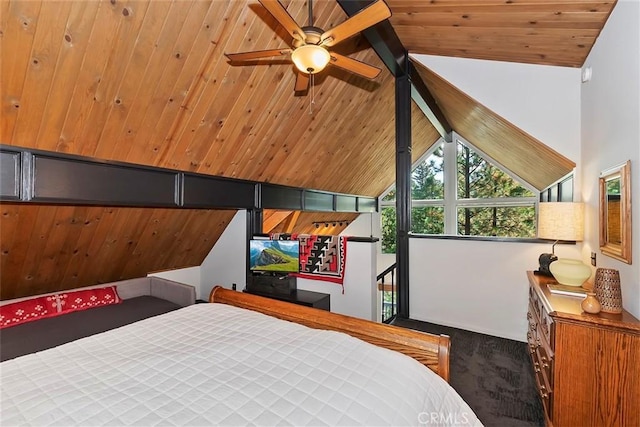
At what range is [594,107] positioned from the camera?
239 cm

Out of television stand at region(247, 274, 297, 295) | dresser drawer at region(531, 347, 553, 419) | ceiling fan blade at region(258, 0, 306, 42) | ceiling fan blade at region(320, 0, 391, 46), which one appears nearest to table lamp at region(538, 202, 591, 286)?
dresser drawer at region(531, 347, 553, 419)

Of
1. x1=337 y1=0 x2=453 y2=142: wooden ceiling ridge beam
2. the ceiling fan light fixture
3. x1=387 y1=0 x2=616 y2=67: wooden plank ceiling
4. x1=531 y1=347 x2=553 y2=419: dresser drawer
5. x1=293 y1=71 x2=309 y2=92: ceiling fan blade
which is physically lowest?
x1=531 y1=347 x2=553 y2=419: dresser drawer

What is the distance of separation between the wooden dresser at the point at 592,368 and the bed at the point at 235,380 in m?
0.86

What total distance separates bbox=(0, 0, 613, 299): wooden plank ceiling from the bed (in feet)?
5.19

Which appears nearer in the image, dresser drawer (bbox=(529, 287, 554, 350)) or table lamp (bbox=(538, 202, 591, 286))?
dresser drawer (bbox=(529, 287, 554, 350))

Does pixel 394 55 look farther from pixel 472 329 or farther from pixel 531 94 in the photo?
pixel 472 329

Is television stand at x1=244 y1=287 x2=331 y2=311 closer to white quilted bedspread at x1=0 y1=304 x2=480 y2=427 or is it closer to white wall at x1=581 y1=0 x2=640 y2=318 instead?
white quilted bedspread at x1=0 y1=304 x2=480 y2=427

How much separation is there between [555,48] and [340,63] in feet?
6.44

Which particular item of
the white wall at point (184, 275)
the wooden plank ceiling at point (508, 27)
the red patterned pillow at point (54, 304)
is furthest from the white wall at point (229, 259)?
the wooden plank ceiling at point (508, 27)

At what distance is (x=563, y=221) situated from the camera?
2.41 meters

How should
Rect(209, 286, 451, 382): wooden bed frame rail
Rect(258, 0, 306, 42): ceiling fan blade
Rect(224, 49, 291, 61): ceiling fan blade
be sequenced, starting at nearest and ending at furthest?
Rect(209, 286, 451, 382): wooden bed frame rail → Rect(258, 0, 306, 42): ceiling fan blade → Rect(224, 49, 291, 61): ceiling fan blade

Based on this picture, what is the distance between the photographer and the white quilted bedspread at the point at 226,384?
944mm

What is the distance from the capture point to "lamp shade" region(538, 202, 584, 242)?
7.81 ft

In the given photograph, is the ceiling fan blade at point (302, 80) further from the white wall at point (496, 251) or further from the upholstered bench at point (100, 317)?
the upholstered bench at point (100, 317)
